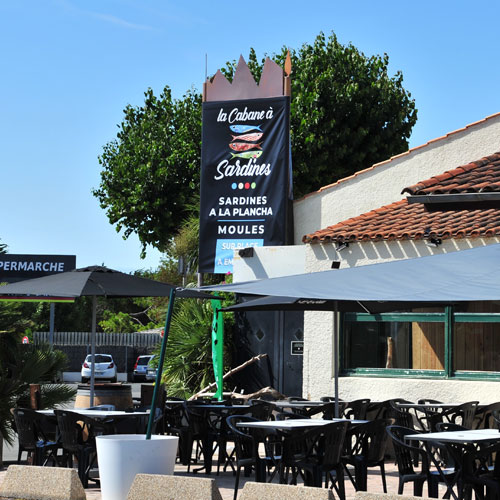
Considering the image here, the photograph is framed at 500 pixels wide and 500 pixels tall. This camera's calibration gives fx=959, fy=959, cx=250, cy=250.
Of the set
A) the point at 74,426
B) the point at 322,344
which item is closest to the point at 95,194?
the point at 322,344

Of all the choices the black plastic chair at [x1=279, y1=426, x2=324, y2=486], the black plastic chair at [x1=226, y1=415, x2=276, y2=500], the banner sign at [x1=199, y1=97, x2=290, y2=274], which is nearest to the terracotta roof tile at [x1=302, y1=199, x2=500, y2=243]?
the banner sign at [x1=199, y1=97, x2=290, y2=274]

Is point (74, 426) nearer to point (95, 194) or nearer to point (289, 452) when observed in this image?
point (289, 452)

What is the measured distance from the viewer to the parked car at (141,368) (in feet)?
144

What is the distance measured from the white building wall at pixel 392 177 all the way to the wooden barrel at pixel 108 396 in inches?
307

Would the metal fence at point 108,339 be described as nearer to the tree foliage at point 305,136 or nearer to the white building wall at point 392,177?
the tree foliage at point 305,136

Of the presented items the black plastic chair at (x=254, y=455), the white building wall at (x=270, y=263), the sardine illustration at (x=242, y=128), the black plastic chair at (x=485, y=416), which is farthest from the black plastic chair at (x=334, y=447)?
the sardine illustration at (x=242, y=128)

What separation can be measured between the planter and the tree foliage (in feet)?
83.3

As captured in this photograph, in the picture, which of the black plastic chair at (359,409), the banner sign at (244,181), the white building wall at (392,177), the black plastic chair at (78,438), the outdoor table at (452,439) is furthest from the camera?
the banner sign at (244,181)

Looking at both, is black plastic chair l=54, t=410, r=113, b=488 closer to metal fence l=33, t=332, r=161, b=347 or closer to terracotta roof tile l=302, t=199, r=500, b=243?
terracotta roof tile l=302, t=199, r=500, b=243

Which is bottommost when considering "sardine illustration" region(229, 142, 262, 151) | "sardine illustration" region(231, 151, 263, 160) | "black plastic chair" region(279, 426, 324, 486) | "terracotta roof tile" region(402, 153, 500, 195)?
"black plastic chair" region(279, 426, 324, 486)

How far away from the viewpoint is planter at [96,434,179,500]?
8.77 m

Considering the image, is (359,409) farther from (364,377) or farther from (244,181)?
(244,181)

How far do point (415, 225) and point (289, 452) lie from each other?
7129 millimetres

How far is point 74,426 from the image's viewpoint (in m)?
11.1
